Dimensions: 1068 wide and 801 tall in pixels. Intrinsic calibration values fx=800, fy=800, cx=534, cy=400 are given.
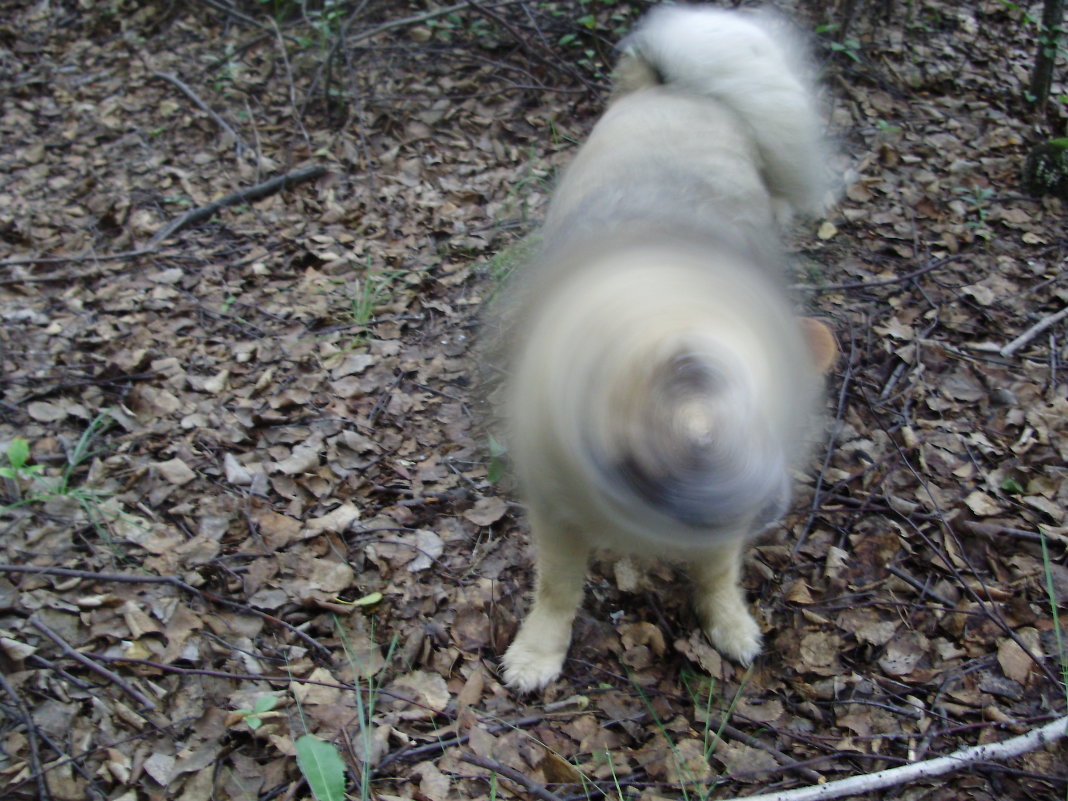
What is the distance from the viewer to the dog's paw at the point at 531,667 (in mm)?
2445

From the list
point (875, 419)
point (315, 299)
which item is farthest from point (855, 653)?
point (315, 299)

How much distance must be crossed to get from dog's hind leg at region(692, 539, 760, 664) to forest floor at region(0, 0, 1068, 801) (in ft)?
0.20

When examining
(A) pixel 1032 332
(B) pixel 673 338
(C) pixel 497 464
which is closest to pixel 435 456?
(C) pixel 497 464

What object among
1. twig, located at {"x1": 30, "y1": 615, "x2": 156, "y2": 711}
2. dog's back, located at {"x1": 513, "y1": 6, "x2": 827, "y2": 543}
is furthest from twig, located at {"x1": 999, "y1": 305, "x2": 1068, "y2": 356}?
twig, located at {"x1": 30, "y1": 615, "x2": 156, "y2": 711}

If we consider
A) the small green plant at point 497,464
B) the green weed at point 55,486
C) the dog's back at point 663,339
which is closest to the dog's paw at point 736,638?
the dog's back at point 663,339

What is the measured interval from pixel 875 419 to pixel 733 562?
107cm

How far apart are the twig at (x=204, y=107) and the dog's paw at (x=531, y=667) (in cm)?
367

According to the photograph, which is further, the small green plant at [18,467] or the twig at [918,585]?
the small green plant at [18,467]

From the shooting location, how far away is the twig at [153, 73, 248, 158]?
4879 mm

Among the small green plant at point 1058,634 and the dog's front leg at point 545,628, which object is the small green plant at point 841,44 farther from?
the dog's front leg at point 545,628

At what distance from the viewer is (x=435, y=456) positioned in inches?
124

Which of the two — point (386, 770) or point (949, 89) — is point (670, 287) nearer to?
point (386, 770)

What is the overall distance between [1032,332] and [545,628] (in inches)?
93.0

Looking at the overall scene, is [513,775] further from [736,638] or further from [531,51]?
[531,51]
